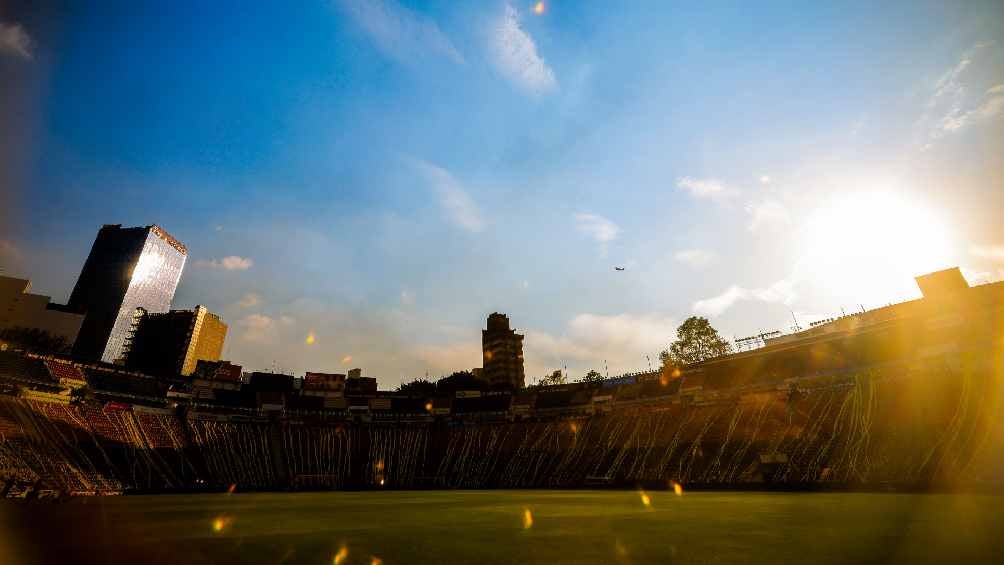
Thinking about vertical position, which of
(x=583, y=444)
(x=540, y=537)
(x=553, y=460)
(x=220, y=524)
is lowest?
(x=553, y=460)

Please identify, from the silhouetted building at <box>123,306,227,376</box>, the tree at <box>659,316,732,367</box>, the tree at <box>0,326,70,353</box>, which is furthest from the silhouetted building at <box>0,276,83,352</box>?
the tree at <box>659,316,732,367</box>

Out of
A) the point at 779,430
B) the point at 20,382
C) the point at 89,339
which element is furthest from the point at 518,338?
the point at 89,339

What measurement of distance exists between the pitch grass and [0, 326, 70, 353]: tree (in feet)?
286

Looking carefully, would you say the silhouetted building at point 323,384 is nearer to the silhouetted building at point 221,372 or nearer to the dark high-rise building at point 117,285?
the silhouetted building at point 221,372

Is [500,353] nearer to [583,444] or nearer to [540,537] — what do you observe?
[583,444]

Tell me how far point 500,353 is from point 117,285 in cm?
12019

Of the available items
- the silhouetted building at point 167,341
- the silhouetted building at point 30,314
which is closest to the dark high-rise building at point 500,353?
the silhouetted building at point 167,341

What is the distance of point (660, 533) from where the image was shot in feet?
32.4

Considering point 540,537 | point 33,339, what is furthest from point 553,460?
point 33,339

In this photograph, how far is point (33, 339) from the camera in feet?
239

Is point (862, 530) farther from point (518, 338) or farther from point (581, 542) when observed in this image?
point (518, 338)

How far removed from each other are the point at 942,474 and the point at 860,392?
1180 cm

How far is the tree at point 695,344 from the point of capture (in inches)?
2785

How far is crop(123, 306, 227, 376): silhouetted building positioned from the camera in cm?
11706
